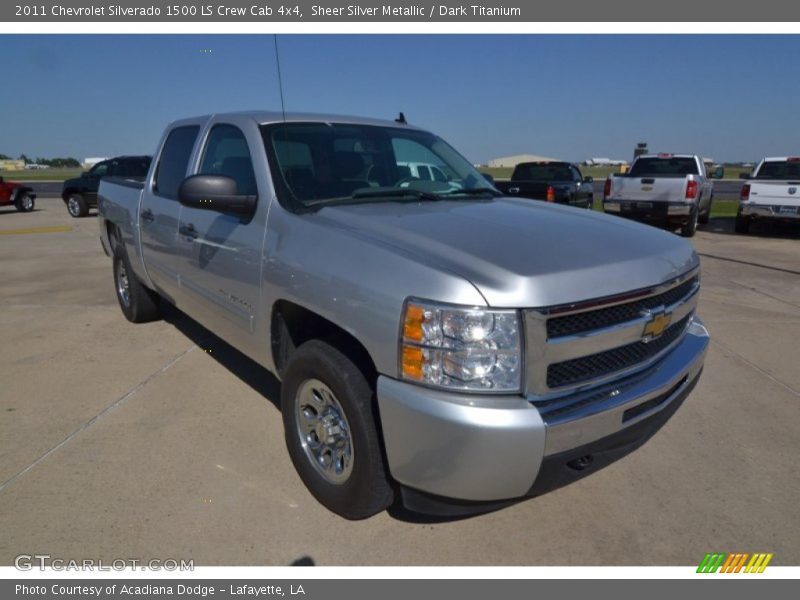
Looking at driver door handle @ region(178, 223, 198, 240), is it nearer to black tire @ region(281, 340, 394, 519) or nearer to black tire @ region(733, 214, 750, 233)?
black tire @ region(281, 340, 394, 519)

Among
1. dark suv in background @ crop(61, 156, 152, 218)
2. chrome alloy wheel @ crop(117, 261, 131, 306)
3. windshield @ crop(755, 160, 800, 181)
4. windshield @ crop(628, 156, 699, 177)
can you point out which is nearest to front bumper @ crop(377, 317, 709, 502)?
chrome alloy wheel @ crop(117, 261, 131, 306)

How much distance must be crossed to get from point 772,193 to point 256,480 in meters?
13.3

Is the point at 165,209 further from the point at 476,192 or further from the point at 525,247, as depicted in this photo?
the point at 525,247

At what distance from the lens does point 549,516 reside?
8.89ft

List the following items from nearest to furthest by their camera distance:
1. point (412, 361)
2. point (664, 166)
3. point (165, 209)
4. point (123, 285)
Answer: point (412, 361) < point (165, 209) < point (123, 285) < point (664, 166)

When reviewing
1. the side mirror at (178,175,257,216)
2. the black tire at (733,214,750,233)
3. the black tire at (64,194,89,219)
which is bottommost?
the black tire at (733,214,750,233)

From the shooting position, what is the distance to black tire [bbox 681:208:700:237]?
1209cm

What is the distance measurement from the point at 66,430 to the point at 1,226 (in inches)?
577

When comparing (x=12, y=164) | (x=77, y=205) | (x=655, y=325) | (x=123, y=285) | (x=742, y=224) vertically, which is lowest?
(x=742, y=224)

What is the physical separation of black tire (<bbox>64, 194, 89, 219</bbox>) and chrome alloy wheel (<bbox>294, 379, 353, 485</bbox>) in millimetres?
17228

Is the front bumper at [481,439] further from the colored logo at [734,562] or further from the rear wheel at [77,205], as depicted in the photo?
the rear wheel at [77,205]

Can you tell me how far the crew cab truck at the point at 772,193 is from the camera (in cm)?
1199

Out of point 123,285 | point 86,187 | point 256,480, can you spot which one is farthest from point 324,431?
point 86,187

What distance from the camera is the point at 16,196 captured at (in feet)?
60.7
